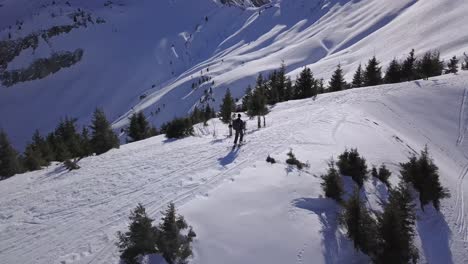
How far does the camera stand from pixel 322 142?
1738 cm

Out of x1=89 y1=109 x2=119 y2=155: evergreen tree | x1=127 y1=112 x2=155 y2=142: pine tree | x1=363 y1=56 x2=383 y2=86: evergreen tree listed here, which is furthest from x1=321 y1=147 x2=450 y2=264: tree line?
x1=363 y1=56 x2=383 y2=86: evergreen tree

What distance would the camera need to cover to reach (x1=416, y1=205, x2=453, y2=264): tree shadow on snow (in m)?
11.5

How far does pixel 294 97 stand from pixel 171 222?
113 feet

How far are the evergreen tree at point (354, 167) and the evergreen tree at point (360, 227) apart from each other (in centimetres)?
349

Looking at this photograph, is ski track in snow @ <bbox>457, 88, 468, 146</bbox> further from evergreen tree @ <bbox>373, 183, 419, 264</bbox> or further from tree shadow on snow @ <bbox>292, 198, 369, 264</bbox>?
evergreen tree @ <bbox>373, 183, 419, 264</bbox>

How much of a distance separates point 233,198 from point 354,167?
5.63m

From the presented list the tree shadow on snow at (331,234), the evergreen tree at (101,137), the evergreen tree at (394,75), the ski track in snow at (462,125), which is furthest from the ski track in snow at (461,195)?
the evergreen tree at (101,137)

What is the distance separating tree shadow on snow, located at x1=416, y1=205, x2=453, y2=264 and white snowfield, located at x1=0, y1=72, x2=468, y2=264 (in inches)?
1.8

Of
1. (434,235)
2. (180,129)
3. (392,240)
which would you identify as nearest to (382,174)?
(434,235)

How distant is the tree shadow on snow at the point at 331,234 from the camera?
9.55 m

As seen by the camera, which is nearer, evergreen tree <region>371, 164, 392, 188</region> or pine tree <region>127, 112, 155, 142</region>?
evergreen tree <region>371, 164, 392, 188</region>

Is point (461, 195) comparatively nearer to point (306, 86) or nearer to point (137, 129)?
point (306, 86)

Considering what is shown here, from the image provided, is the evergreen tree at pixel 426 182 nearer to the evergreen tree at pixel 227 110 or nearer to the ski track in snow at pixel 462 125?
the ski track in snow at pixel 462 125

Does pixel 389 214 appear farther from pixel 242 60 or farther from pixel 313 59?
pixel 242 60
